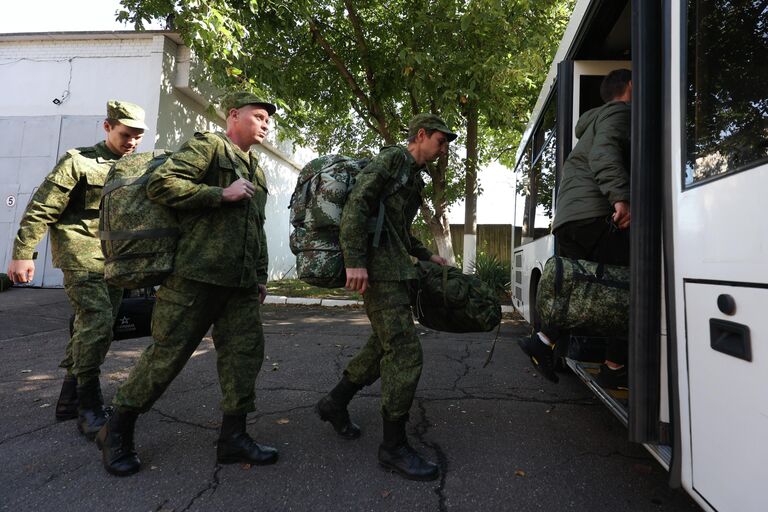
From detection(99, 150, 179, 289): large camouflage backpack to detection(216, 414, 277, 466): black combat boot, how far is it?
2.65 ft

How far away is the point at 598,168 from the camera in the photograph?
2.43 m

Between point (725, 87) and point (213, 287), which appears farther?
point (213, 287)

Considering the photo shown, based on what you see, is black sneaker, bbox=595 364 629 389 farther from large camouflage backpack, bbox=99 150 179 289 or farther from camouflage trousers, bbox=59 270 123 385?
camouflage trousers, bbox=59 270 123 385

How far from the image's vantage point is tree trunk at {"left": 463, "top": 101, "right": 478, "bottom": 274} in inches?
397

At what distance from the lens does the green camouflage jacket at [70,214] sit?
2779 mm

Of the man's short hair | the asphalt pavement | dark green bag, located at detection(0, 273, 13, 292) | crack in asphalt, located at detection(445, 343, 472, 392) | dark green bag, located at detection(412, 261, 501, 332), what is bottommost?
the asphalt pavement

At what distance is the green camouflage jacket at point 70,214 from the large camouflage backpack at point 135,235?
0.77m

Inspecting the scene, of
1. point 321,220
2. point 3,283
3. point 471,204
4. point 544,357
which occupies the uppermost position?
point 471,204

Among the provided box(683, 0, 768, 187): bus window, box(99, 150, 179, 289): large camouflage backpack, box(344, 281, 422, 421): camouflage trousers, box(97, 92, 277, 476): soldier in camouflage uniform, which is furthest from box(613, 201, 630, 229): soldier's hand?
box(99, 150, 179, 289): large camouflage backpack

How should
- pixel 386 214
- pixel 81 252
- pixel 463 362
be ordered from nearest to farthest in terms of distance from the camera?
1. pixel 386 214
2. pixel 81 252
3. pixel 463 362

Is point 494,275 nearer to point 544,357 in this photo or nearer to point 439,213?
point 439,213

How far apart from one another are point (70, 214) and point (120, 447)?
1484mm

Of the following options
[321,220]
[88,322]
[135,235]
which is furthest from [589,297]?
[88,322]

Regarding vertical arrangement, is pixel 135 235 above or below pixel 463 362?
above
